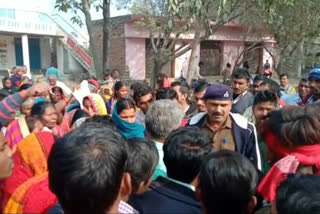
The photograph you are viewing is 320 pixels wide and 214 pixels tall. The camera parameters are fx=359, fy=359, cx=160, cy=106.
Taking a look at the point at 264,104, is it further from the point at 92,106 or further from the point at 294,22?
the point at 294,22

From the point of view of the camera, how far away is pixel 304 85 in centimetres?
484

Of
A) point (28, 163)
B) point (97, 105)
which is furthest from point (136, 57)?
point (28, 163)

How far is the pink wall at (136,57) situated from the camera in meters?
17.3

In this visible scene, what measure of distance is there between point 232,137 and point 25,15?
54.9 feet

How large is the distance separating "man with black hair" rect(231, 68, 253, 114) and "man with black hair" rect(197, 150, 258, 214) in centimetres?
239

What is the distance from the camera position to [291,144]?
177 cm

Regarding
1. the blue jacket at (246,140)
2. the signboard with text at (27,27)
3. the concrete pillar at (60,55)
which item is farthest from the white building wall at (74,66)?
the blue jacket at (246,140)

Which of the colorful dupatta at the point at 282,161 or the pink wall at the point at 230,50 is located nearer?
the colorful dupatta at the point at 282,161

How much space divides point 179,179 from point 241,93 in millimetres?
2525

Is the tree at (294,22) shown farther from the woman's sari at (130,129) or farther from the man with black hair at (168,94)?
the woman's sari at (130,129)

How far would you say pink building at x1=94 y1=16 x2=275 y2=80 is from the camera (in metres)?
16.8

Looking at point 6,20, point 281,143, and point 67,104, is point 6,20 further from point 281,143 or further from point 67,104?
point 281,143

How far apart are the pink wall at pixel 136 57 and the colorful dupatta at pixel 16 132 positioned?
1461 centimetres

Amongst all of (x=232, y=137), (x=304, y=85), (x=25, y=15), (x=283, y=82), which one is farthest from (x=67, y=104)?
Answer: (x=25, y=15)
